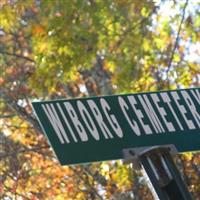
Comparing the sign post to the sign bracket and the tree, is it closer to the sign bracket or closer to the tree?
the sign bracket

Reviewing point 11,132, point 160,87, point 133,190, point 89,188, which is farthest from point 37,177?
point 160,87

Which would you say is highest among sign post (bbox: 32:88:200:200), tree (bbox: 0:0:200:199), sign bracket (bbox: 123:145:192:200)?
tree (bbox: 0:0:200:199)

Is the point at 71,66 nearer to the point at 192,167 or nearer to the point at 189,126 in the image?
the point at 192,167

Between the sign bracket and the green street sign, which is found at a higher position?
the green street sign

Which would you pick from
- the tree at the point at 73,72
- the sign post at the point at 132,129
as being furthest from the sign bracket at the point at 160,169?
the tree at the point at 73,72

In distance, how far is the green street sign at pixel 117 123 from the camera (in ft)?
6.92

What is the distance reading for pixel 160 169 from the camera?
208 centimetres

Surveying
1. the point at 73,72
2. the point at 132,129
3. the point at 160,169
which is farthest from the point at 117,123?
the point at 73,72

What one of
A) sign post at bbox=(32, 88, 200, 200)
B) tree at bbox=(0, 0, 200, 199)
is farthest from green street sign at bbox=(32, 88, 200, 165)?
tree at bbox=(0, 0, 200, 199)

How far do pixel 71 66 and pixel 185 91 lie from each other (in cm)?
423

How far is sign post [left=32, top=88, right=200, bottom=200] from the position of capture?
6.82 ft

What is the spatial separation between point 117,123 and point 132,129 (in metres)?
0.06

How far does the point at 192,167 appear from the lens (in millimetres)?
8664

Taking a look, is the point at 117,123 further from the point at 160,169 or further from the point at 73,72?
the point at 73,72
